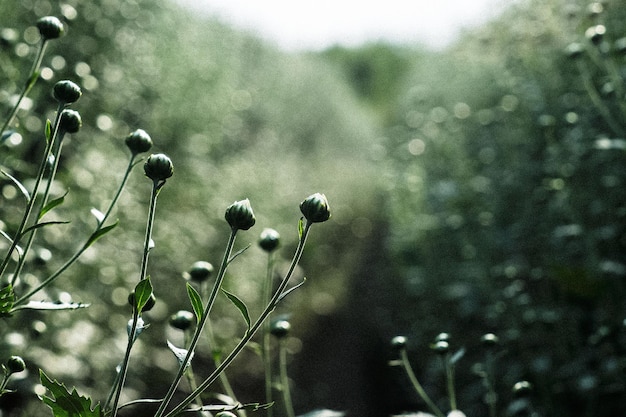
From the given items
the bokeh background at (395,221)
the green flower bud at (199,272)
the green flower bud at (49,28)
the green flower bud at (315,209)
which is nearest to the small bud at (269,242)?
the green flower bud at (199,272)

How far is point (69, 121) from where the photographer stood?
1.07m

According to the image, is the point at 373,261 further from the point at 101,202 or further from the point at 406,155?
the point at 101,202

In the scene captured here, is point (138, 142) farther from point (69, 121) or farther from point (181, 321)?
point (181, 321)

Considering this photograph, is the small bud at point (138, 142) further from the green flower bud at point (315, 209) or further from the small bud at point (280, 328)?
the small bud at point (280, 328)

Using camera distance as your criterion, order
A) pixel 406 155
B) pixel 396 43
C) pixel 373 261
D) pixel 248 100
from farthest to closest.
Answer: pixel 396 43, pixel 373 261, pixel 248 100, pixel 406 155

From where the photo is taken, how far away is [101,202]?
3.19 meters

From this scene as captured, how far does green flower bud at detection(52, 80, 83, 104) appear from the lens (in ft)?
3.38

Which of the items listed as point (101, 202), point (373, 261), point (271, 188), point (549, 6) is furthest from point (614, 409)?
point (373, 261)

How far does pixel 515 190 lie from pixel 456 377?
1149 millimetres

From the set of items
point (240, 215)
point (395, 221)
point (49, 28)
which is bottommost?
point (240, 215)

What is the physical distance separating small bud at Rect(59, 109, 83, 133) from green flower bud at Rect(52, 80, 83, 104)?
0.03 meters

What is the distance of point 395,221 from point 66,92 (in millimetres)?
4452

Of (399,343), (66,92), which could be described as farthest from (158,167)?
(399,343)

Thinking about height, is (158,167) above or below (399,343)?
above
